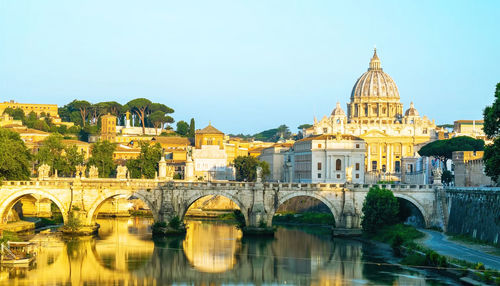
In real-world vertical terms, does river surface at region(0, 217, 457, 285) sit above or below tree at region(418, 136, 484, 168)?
below

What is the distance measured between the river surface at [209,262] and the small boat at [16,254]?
0.67 meters

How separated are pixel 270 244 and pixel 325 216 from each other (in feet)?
53.6

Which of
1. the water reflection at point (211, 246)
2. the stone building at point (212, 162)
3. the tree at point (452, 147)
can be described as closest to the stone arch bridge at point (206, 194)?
the water reflection at point (211, 246)

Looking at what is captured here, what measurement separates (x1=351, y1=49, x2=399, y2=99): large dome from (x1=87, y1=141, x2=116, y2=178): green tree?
7319 cm

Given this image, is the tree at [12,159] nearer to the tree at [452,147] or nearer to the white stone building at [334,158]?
the white stone building at [334,158]

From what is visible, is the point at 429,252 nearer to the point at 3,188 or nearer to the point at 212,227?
the point at 212,227

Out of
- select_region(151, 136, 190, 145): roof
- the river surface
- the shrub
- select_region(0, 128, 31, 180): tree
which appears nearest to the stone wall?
the river surface

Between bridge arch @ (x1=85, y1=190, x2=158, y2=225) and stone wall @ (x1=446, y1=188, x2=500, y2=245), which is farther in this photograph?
bridge arch @ (x1=85, y1=190, x2=158, y2=225)

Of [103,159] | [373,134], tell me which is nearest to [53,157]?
[103,159]

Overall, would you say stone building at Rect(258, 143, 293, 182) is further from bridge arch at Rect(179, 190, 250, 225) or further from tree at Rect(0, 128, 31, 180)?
bridge arch at Rect(179, 190, 250, 225)

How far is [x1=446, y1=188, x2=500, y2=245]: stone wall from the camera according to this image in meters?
49.1

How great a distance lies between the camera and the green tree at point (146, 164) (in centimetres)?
9269

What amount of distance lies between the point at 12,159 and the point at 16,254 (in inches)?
736

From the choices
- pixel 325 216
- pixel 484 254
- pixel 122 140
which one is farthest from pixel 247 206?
pixel 122 140
